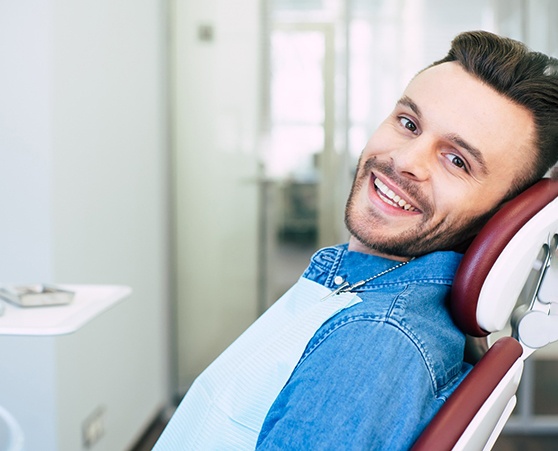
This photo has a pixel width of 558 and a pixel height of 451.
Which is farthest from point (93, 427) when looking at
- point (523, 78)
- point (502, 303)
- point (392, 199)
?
point (523, 78)

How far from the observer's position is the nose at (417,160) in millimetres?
1013

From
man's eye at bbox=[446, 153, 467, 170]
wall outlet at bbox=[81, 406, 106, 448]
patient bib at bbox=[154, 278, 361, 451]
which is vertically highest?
man's eye at bbox=[446, 153, 467, 170]

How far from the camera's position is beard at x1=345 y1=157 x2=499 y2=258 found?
1026 millimetres

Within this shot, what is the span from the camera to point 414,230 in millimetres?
1029

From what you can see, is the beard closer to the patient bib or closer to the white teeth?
the white teeth

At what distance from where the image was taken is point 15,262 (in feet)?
6.08

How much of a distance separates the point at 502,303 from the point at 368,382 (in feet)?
0.92

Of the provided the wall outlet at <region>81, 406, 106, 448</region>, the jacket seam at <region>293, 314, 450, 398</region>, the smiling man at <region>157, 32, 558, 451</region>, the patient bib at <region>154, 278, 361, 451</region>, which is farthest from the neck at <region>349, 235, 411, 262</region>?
the wall outlet at <region>81, 406, 106, 448</region>

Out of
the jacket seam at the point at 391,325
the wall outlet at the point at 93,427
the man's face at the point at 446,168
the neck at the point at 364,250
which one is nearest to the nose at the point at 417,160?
the man's face at the point at 446,168

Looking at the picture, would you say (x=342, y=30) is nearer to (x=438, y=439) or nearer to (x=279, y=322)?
(x=279, y=322)

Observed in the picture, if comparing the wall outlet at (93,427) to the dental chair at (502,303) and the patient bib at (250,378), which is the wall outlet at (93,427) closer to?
the patient bib at (250,378)

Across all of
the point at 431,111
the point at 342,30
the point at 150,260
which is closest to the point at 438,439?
the point at 431,111

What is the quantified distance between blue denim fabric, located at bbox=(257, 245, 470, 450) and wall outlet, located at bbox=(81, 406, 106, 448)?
4.89 feet

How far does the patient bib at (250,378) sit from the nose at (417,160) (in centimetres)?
23
